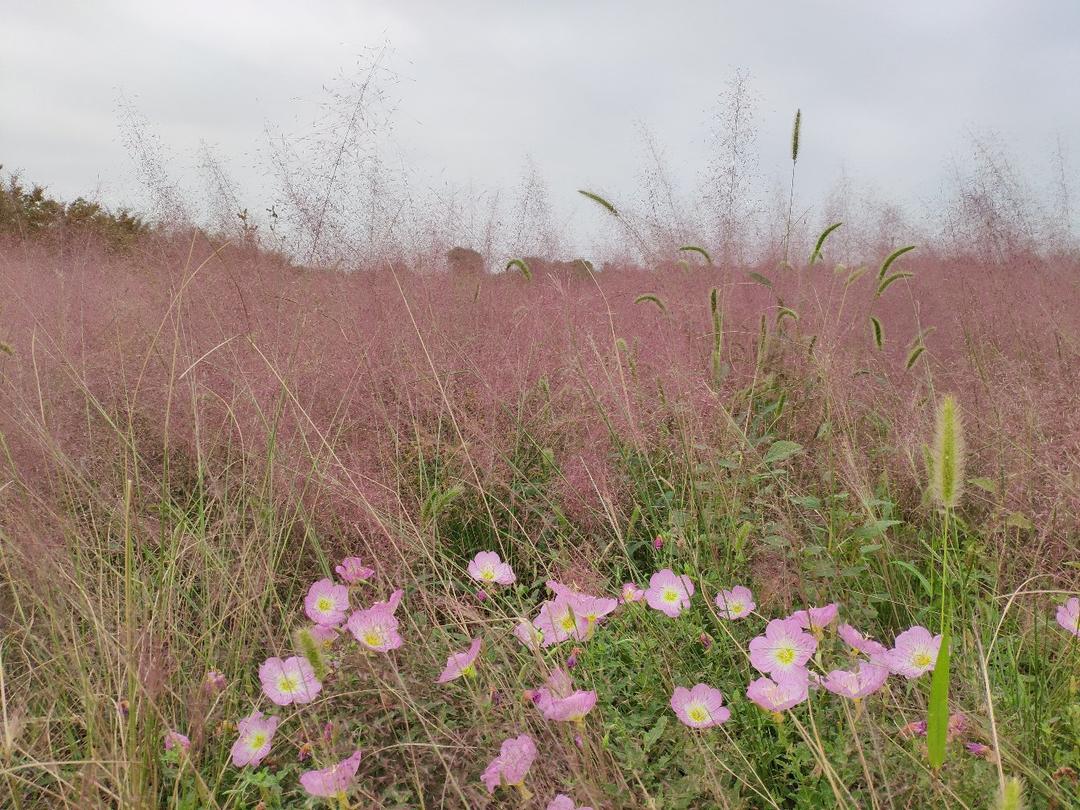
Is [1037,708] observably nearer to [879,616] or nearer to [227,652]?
[879,616]

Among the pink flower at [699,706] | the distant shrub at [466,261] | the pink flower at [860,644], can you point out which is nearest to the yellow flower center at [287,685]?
the pink flower at [699,706]

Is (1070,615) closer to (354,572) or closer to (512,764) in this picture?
(512,764)

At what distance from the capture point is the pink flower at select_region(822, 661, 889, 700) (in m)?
0.93

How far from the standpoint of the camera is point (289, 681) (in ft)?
3.56

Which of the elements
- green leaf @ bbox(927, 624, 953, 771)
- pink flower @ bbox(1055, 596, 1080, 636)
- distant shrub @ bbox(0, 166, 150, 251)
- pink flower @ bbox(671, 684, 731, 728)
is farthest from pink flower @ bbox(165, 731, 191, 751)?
distant shrub @ bbox(0, 166, 150, 251)

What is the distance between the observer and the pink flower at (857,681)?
3.05 feet

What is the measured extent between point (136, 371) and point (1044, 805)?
8.06 ft

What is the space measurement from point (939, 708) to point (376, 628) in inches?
28.4

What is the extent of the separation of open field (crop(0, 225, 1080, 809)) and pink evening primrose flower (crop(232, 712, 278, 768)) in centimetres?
2

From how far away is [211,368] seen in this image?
2162mm

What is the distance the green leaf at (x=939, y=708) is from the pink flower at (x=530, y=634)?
1.55ft

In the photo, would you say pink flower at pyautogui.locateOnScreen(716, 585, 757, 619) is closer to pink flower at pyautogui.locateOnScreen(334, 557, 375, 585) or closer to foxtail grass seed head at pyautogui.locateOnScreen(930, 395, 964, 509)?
foxtail grass seed head at pyautogui.locateOnScreen(930, 395, 964, 509)

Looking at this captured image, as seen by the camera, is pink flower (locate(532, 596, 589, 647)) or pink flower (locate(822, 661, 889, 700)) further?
pink flower (locate(532, 596, 589, 647))

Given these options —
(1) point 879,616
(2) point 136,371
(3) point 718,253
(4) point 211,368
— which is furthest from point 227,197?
(1) point 879,616
